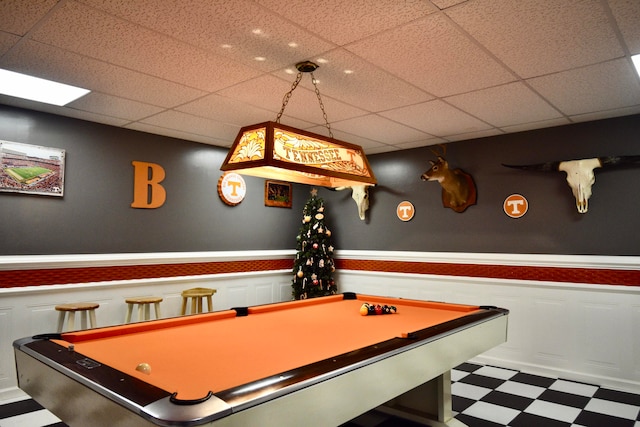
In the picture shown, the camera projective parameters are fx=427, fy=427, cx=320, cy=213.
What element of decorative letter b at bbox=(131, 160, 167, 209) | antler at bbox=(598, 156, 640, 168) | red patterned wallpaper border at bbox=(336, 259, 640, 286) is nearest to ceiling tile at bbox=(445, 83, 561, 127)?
antler at bbox=(598, 156, 640, 168)

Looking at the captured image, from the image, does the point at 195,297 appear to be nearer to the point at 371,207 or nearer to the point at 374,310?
the point at 374,310

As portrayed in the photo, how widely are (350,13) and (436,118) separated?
7.96 feet

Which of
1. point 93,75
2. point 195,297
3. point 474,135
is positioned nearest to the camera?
point 93,75

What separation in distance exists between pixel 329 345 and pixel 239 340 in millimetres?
546

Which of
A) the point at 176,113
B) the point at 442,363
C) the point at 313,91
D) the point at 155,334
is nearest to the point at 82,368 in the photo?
the point at 155,334

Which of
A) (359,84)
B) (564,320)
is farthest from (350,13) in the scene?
(564,320)

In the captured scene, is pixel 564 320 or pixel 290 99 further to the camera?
pixel 564 320

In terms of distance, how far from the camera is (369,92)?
374cm

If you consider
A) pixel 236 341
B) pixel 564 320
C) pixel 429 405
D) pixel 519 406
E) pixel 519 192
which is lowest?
pixel 519 406

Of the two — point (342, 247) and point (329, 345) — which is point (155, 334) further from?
point (342, 247)

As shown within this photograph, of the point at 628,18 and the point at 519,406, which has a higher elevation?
the point at 628,18

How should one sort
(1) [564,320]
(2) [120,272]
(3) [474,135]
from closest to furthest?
(1) [564,320] < (2) [120,272] < (3) [474,135]

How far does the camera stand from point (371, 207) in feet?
21.4

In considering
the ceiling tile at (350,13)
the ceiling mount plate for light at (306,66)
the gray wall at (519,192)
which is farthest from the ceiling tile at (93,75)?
the gray wall at (519,192)
